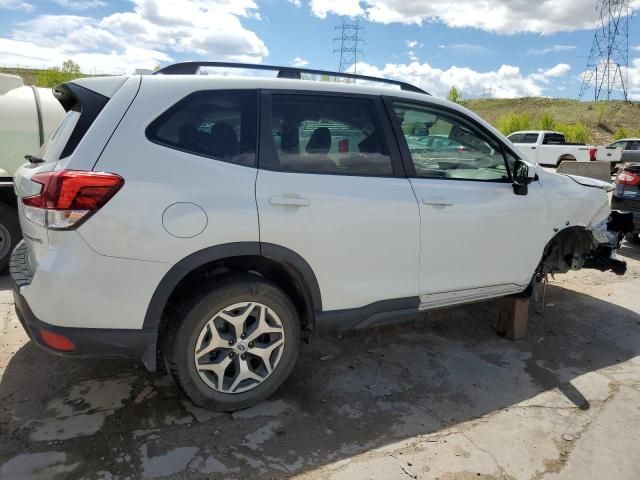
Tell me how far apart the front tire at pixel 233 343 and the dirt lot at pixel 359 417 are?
0.55 feet

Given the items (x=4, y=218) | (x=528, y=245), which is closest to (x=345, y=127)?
(x=528, y=245)

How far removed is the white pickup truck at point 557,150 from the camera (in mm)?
19375

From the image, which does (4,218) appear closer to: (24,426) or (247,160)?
(24,426)

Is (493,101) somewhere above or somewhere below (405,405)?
above

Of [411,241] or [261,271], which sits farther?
[411,241]

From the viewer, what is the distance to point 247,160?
2658mm

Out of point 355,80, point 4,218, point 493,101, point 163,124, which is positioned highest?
point 493,101

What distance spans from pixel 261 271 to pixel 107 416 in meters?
1.18

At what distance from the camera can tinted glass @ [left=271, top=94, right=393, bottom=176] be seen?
110 inches

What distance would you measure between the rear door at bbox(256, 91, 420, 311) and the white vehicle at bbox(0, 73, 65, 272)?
3.56m

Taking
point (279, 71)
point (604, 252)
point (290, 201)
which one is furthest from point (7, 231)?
point (604, 252)

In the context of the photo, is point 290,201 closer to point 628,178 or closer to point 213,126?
point 213,126

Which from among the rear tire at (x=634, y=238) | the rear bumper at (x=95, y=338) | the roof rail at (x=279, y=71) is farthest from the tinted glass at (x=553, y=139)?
the rear bumper at (x=95, y=338)

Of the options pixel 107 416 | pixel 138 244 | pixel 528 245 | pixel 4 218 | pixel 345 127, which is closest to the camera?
pixel 138 244
